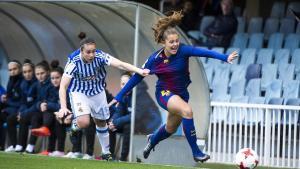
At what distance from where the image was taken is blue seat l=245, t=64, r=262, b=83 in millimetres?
20312

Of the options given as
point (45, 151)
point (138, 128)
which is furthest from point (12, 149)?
point (138, 128)

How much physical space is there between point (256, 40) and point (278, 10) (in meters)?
1.07

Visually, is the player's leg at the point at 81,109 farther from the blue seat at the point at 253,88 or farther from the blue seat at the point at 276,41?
the blue seat at the point at 276,41

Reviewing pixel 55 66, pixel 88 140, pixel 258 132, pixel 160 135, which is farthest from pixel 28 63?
pixel 160 135

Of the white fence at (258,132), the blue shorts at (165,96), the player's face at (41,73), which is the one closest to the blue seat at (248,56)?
the white fence at (258,132)

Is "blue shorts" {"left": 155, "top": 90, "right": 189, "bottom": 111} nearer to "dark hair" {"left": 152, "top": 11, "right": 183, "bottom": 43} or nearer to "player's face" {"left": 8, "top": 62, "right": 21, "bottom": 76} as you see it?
"dark hair" {"left": 152, "top": 11, "right": 183, "bottom": 43}

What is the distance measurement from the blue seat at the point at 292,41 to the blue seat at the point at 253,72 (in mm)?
958

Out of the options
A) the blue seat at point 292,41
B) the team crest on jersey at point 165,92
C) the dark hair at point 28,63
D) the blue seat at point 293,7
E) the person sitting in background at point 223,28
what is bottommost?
the team crest on jersey at point 165,92

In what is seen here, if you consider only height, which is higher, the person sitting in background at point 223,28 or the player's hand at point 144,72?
the person sitting in background at point 223,28

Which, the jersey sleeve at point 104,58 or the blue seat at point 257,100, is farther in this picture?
the blue seat at point 257,100

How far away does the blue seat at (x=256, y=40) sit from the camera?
21.6 metres

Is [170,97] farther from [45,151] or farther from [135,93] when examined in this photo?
[45,151]

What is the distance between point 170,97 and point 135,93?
256 centimetres

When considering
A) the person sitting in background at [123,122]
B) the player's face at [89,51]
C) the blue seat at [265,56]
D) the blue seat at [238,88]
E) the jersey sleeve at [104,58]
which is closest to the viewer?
the player's face at [89,51]
